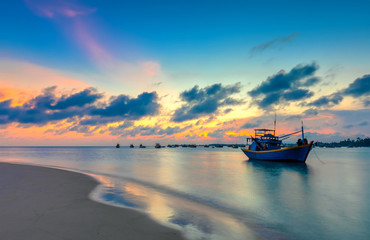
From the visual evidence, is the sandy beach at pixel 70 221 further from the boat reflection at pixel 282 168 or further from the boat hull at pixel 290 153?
the boat hull at pixel 290 153

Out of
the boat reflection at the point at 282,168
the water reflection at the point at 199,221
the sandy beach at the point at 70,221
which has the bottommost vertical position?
the boat reflection at the point at 282,168

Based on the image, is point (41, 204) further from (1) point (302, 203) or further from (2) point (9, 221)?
(1) point (302, 203)

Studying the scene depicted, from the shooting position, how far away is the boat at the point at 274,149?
50.1 meters

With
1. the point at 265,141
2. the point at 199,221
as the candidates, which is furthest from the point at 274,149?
the point at 199,221

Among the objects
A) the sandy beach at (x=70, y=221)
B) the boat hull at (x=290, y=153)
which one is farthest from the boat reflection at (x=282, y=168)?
the sandy beach at (x=70, y=221)

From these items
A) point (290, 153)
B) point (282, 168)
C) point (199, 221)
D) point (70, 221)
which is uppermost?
point (290, 153)

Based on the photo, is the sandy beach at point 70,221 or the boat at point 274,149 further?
the boat at point 274,149

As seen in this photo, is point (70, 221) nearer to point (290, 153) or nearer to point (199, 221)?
point (199, 221)

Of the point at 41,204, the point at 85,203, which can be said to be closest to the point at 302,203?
the point at 85,203

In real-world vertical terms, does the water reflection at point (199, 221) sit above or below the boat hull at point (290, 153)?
below

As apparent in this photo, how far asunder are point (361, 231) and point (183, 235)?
9.15m

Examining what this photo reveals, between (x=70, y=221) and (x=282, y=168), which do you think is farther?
(x=282, y=168)

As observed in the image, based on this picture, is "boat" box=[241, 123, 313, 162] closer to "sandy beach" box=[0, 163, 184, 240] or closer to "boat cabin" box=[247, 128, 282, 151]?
"boat cabin" box=[247, 128, 282, 151]

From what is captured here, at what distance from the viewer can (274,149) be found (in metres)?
56.5
